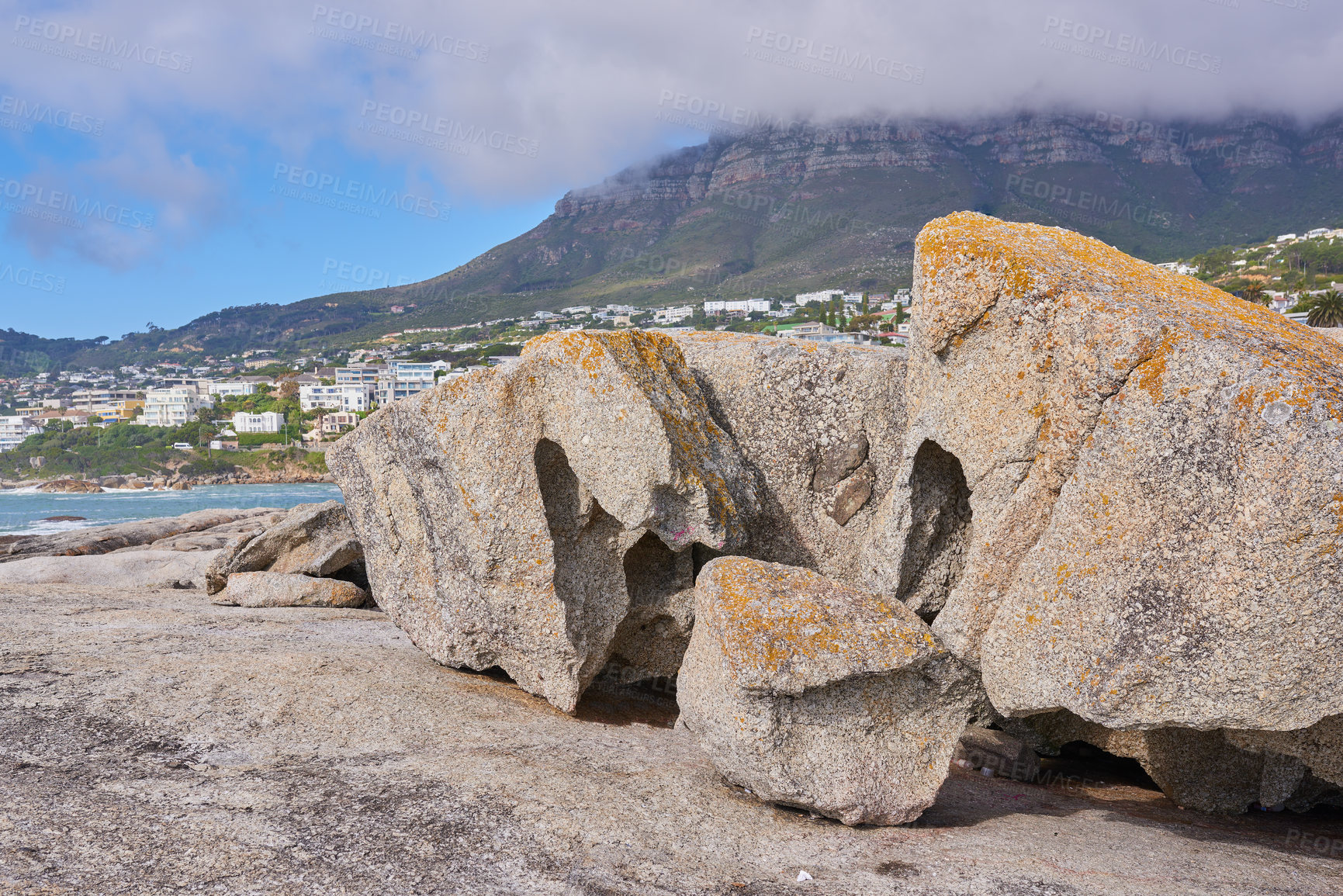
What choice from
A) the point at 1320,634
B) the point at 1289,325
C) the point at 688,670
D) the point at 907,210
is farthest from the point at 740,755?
the point at 907,210

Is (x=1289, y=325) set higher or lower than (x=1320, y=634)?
higher

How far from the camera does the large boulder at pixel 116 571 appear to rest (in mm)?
17688

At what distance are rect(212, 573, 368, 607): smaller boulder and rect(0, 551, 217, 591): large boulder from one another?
2260mm

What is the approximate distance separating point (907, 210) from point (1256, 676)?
180 m

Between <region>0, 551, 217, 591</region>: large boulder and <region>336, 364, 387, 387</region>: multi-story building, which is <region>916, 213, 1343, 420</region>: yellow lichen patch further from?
<region>336, 364, 387, 387</region>: multi-story building

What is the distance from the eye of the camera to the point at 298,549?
17172 mm

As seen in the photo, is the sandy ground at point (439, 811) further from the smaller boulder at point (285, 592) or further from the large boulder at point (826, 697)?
the smaller boulder at point (285, 592)

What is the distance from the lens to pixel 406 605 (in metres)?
11.4

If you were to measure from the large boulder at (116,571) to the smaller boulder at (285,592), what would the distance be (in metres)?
2.26

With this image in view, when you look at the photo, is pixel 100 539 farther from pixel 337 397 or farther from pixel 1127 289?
pixel 337 397

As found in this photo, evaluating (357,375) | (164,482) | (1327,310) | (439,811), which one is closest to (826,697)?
(439,811)

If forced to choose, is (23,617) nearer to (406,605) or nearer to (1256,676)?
(406,605)

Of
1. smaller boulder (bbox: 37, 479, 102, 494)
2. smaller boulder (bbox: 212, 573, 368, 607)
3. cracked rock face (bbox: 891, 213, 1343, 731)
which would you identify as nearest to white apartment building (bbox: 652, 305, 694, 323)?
smaller boulder (bbox: 37, 479, 102, 494)

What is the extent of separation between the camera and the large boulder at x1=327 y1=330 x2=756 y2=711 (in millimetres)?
9352
